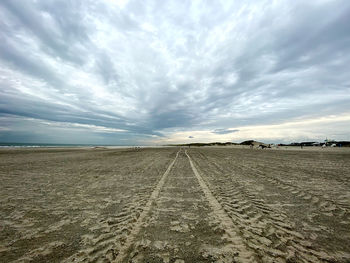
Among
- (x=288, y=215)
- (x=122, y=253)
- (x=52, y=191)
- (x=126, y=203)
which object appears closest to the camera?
(x=122, y=253)

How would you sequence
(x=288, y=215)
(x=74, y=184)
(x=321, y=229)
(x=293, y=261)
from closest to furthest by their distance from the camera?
(x=293, y=261) → (x=321, y=229) → (x=288, y=215) → (x=74, y=184)

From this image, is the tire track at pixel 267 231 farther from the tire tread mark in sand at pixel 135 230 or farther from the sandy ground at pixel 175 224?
the tire tread mark in sand at pixel 135 230

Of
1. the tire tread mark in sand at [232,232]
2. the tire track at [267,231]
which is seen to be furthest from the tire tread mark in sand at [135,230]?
the tire track at [267,231]

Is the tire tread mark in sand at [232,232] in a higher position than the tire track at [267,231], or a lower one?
higher

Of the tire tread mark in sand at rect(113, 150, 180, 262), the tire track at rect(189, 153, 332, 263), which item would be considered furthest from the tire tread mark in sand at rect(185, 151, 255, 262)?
the tire tread mark in sand at rect(113, 150, 180, 262)

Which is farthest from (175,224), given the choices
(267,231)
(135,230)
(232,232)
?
(267,231)

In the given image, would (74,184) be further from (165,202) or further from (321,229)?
(321,229)

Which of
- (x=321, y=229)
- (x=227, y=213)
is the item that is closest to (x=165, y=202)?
(x=227, y=213)

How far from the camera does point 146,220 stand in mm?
4176

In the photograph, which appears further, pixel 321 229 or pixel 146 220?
pixel 146 220

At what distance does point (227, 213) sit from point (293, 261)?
1904 mm

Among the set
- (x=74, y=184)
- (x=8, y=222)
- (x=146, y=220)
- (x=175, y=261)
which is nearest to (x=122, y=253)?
(x=175, y=261)

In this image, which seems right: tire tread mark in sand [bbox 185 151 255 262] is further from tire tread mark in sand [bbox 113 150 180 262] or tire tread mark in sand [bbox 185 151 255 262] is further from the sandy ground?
tire tread mark in sand [bbox 113 150 180 262]

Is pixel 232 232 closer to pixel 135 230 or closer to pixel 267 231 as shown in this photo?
pixel 267 231
